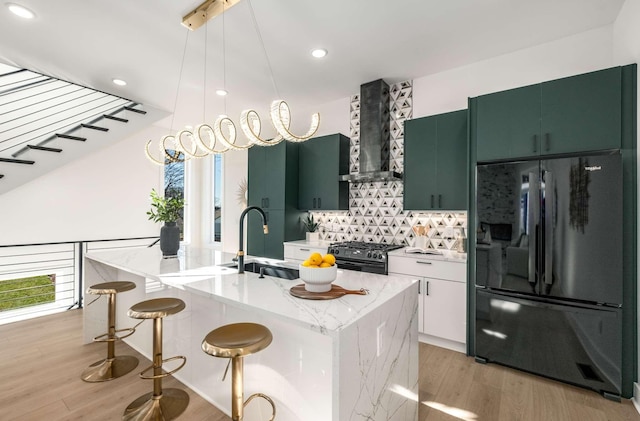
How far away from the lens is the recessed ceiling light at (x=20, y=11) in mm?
2408

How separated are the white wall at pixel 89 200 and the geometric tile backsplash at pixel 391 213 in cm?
348

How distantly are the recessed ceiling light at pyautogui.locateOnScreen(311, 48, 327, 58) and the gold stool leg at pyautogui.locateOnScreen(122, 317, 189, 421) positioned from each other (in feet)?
9.26

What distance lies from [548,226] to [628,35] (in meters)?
1.63

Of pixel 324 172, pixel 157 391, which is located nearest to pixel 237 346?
pixel 157 391

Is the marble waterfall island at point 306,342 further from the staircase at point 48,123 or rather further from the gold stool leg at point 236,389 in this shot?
the staircase at point 48,123

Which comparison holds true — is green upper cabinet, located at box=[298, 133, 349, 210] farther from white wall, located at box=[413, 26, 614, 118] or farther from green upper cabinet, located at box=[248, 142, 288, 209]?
white wall, located at box=[413, 26, 614, 118]

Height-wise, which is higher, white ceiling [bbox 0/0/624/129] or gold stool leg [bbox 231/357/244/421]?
white ceiling [bbox 0/0/624/129]

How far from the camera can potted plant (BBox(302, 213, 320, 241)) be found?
14.6 feet

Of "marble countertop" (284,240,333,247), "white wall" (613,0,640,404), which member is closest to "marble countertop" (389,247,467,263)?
"marble countertop" (284,240,333,247)

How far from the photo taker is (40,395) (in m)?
2.18

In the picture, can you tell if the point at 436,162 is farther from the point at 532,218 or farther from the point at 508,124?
the point at 532,218

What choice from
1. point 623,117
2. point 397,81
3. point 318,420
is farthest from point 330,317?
point 397,81

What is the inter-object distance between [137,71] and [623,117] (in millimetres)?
4748

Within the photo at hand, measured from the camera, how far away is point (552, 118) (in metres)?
2.42
